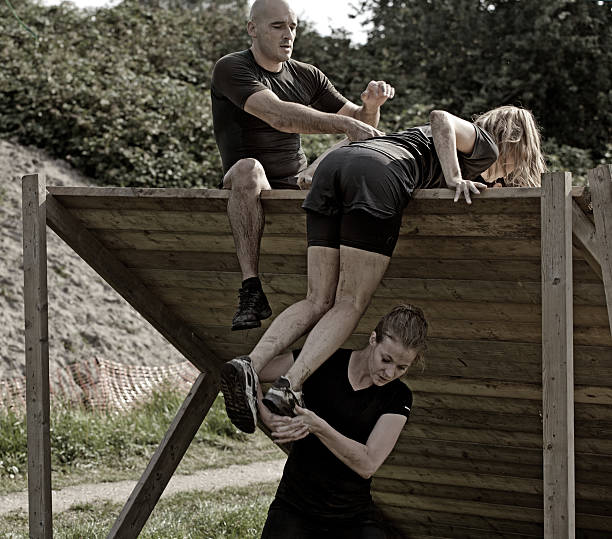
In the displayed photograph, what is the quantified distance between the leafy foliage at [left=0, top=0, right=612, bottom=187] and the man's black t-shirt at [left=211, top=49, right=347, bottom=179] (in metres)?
6.98

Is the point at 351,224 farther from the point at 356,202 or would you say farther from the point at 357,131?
the point at 357,131

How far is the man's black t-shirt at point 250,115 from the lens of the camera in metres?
4.60

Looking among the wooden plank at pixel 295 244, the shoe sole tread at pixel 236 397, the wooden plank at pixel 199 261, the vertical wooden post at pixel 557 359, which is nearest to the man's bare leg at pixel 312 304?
the shoe sole tread at pixel 236 397

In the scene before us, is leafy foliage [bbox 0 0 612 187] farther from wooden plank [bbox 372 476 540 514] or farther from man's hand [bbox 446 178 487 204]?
man's hand [bbox 446 178 487 204]

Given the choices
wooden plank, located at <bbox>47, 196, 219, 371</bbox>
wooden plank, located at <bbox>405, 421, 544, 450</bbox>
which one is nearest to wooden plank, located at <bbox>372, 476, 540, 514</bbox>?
wooden plank, located at <bbox>405, 421, 544, 450</bbox>

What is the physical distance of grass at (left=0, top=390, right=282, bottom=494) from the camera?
25.7 ft

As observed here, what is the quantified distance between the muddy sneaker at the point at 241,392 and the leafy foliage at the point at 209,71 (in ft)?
27.6

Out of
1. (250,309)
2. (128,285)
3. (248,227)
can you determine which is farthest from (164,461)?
(248,227)

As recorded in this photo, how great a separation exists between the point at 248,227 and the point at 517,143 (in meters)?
1.14

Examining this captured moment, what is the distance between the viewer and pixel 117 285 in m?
5.39

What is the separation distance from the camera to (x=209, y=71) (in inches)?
577

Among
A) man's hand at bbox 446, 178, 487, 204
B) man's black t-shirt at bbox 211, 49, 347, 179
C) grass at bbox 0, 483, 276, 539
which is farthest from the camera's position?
grass at bbox 0, 483, 276, 539

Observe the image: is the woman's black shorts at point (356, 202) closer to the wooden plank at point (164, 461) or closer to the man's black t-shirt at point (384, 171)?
the man's black t-shirt at point (384, 171)

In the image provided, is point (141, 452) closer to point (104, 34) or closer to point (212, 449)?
point (212, 449)
